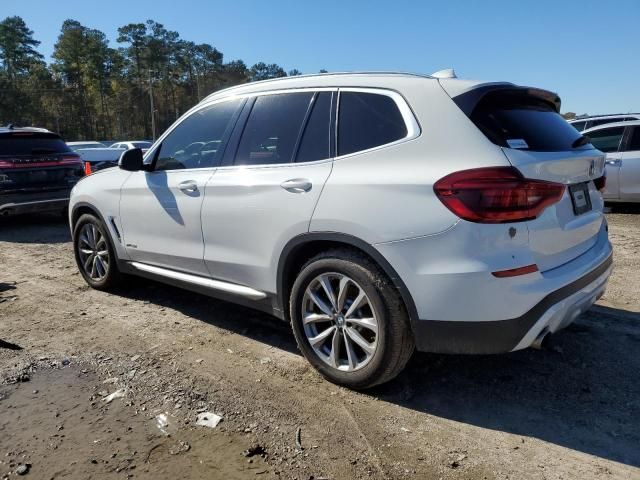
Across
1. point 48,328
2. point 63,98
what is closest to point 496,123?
point 48,328

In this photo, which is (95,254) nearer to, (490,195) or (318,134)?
(318,134)

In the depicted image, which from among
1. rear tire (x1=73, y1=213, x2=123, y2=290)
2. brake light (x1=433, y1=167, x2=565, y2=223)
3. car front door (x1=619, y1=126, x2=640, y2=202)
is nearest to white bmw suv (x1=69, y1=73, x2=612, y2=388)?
brake light (x1=433, y1=167, x2=565, y2=223)

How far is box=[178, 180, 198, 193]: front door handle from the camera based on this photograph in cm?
381

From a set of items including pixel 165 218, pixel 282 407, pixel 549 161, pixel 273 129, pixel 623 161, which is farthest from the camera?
pixel 623 161

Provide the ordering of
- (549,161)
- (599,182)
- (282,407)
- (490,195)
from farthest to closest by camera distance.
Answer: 1. (599,182)
2. (282,407)
3. (549,161)
4. (490,195)

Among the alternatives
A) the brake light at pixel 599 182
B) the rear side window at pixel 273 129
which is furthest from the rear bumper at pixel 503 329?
the rear side window at pixel 273 129

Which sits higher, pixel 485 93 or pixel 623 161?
pixel 485 93

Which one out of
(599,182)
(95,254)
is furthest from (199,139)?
(599,182)

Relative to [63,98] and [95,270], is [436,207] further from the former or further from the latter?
[63,98]

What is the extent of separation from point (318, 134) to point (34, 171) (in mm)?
7190

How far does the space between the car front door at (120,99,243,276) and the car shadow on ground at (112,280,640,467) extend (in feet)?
2.78

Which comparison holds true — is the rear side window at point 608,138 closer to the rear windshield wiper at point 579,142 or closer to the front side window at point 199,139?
the rear windshield wiper at point 579,142

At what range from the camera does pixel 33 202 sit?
847cm

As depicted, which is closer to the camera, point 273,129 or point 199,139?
point 273,129
